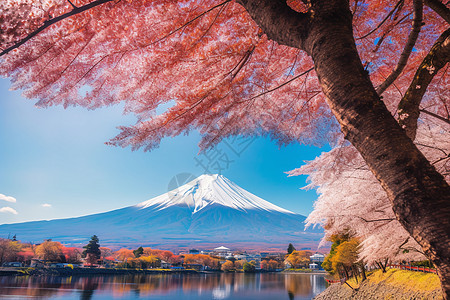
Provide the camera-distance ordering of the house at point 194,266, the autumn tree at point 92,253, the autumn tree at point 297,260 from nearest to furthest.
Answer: the autumn tree at point 92,253 < the house at point 194,266 < the autumn tree at point 297,260

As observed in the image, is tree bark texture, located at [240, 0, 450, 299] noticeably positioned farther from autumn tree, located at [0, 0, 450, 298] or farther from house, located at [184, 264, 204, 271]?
house, located at [184, 264, 204, 271]

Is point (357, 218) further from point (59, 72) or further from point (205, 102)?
point (59, 72)

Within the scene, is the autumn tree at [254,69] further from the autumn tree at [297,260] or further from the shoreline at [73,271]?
the autumn tree at [297,260]

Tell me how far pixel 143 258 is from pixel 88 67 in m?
49.3

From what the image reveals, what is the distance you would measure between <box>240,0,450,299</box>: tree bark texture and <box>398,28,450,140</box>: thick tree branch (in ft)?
1.17

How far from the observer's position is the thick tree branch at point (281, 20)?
120cm

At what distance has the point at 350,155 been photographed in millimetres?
3076

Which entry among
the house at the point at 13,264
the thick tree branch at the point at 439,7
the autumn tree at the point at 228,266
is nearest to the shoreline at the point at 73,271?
the house at the point at 13,264

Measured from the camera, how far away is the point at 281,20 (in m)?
1.24

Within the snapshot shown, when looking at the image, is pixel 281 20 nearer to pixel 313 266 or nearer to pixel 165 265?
pixel 165 265

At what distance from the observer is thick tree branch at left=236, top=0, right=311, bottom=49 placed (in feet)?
3.93

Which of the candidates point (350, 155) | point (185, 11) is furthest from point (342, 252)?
point (185, 11)

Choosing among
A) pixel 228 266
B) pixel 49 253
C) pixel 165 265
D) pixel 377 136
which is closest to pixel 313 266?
pixel 228 266

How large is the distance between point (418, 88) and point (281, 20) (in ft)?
2.34
